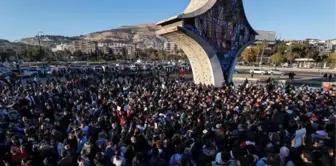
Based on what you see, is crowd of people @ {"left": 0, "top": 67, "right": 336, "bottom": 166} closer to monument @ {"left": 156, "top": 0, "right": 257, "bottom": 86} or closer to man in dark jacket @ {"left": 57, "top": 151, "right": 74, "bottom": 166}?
man in dark jacket @ {"left": 57, "top": 151, "right": 74, "bottom": 166}

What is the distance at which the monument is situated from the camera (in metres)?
19.7

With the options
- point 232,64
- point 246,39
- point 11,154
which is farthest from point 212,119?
point 246,39

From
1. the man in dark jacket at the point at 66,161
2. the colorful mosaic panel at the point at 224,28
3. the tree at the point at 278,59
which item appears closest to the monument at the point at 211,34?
the colorful mosaic panel at the point at 224,28

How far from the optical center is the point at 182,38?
827 inches

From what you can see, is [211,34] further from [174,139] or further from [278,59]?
[278,59]

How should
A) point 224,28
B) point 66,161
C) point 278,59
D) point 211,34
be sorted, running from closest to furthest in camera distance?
point 66,161
point 211,34
point 224,28
point 278,59

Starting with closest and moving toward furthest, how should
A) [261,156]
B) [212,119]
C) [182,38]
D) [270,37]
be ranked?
[261,156] < [212,119] < [182,38] < [270,37]

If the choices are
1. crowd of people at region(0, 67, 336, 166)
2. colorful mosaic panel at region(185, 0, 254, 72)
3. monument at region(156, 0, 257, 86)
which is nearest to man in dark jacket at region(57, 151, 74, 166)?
crowd of people at region(0, 67, 336, 166)

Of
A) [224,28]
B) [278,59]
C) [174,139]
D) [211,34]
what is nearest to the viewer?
[174,139]

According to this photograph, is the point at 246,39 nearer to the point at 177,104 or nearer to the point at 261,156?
the point at 177,104

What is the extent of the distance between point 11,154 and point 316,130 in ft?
28.9

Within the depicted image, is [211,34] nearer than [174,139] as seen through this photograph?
No

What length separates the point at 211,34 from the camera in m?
20.9

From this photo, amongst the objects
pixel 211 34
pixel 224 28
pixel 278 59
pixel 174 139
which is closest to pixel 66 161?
pixel 174 139
